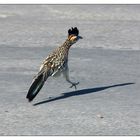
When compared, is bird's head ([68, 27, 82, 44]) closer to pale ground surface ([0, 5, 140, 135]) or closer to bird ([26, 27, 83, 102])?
bird ([26, 27, 83, 102])

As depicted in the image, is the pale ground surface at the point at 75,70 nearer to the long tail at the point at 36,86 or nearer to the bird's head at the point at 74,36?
the long tail at the point at 36,86

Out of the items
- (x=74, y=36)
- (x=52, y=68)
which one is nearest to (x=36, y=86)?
(x=52, y=68)

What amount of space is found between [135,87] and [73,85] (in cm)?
82

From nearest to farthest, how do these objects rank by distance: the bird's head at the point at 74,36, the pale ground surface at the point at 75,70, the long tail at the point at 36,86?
the pale ground surface at the point at 75,70, the long tail at the point at 36,86, the bird's head at the point at 74,36

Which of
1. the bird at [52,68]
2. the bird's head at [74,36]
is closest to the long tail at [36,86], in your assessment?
the bird at [52,68]

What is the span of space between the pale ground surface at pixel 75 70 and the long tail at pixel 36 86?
89 mm

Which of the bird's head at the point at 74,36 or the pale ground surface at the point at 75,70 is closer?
the pale ground surface at the point at 75,70

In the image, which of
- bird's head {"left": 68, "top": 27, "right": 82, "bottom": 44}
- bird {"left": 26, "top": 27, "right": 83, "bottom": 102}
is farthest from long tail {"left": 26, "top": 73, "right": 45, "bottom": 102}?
bird's head {"left": 68, "top": 27, "right": 82, "bottom": 44}

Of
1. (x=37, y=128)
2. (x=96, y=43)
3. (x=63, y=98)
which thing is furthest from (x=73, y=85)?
(x=96, y=43)

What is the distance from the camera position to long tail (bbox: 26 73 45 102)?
34.2ft

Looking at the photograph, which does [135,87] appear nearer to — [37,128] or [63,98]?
[63,98]

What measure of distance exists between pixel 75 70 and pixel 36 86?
1958mm

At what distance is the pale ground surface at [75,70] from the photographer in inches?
374

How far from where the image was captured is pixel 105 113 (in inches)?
392
